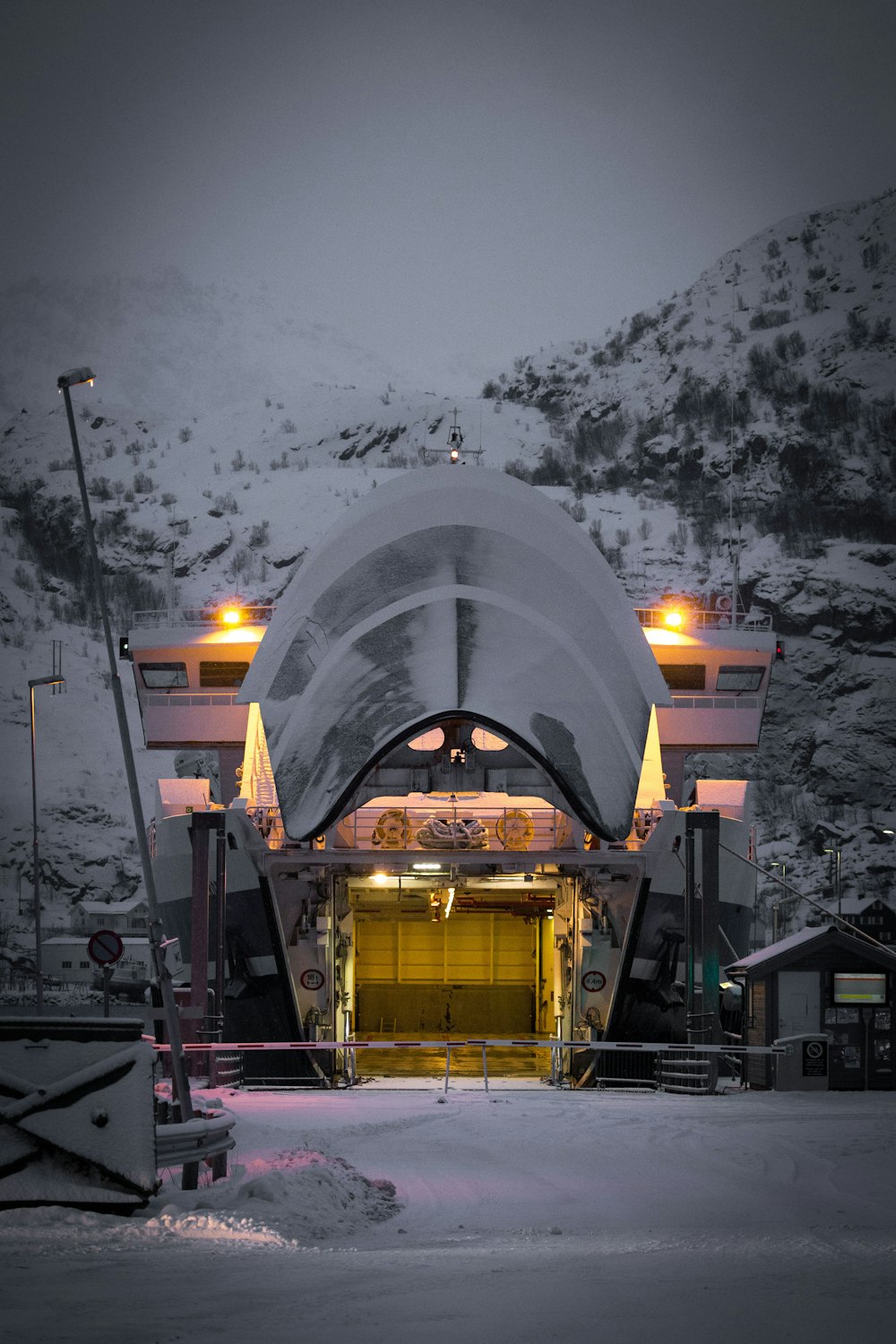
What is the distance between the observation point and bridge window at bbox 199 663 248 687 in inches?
1287

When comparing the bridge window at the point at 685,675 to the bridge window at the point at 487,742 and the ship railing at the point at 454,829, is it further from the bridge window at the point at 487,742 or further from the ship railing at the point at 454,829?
the bridge window at the point at 487,742

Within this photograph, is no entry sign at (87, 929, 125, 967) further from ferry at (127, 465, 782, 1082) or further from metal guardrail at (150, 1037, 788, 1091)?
metal guardrail at (150, 1037, 788, 1091)

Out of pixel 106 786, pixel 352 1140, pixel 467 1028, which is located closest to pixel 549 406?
pixel 106 786

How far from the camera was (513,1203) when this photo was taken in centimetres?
1029

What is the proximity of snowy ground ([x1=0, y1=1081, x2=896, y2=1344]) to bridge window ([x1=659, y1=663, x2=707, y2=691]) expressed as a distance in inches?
721

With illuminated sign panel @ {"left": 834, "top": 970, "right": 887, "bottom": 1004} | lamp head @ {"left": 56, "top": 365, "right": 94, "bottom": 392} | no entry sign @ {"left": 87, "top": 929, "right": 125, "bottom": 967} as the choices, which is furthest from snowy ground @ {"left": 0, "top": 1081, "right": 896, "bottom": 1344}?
lamp head @ {"left": 56, "top": 365, "right": 94, "bottom": 392}

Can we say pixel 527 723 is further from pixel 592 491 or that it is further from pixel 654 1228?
pixel 592 491

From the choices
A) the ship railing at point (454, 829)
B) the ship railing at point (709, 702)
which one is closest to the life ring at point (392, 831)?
the ship railing at point (454, 829)

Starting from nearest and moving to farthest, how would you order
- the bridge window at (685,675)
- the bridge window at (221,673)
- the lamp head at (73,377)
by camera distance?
the lamp head at (73,377) → the bridge window at (685,675) → the bridge window at (221,673)

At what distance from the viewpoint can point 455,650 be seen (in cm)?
2203

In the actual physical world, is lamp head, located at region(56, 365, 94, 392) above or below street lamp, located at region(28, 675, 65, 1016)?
above

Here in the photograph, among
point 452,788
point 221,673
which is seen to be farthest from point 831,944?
point 221,673

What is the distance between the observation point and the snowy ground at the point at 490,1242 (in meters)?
6.51

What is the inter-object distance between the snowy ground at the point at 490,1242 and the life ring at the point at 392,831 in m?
9.24
